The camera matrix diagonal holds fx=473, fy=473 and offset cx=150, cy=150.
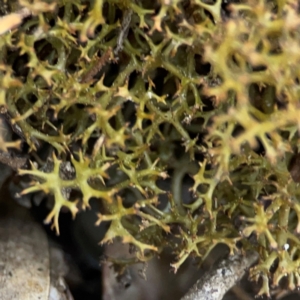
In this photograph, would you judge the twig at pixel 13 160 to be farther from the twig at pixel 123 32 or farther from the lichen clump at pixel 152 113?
the twig at pixel 123 32

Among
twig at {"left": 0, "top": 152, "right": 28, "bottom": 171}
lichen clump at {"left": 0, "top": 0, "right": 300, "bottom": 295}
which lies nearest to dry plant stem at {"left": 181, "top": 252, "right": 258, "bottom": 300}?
lichen clump at {"left": 0, "top": 0, "right": 300, "bottom": 295}

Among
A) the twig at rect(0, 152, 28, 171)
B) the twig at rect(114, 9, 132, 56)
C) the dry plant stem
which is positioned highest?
the twig at rect(114, 9, 132, 56)

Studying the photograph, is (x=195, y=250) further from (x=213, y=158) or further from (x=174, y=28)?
(x=174, y=28)

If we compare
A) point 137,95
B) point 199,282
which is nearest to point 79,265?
point 199,282

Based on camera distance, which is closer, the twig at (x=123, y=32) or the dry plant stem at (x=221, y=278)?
the twig at (x=123, y=32)

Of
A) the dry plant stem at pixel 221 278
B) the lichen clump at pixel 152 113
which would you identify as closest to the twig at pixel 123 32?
the lichen clump at pixel 152 113

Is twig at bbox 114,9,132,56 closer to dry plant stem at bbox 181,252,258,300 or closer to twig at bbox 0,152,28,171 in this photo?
twig at bbox 0,152,28,171

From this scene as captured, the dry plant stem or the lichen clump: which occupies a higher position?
the lichen clump

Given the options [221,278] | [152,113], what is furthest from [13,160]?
[221,278]
